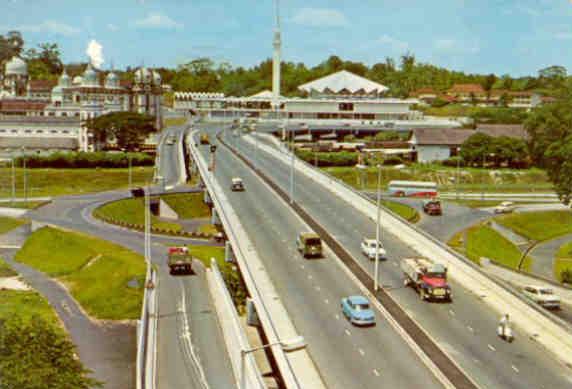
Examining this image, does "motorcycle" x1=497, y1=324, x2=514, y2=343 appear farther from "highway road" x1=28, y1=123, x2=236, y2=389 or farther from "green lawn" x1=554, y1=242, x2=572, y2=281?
"green lawn" x1=554, y1=242, x2=572, y2=281

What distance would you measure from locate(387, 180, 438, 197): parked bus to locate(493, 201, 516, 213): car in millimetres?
11799

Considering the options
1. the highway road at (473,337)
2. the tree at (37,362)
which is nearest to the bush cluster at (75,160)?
the highway road at (473,337)

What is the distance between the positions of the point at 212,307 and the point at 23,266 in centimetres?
3138

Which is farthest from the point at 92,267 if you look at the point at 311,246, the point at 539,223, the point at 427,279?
the point at 539,223

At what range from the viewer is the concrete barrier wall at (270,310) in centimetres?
3684

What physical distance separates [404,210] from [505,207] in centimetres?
1755

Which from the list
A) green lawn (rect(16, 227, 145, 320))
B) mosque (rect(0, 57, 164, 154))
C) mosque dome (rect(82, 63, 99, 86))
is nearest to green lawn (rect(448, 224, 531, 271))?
green lawn (rect(16, 227, 145, 320))

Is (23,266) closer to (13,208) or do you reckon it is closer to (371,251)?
(13,208)

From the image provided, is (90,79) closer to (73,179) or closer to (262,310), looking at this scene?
(73,179)

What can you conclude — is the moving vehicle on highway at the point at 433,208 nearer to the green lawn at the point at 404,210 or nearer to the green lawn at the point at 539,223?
the green lawn at the point at 404,210

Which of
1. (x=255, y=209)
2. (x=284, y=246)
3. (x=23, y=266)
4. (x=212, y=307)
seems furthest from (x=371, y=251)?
(x=23, y=266)

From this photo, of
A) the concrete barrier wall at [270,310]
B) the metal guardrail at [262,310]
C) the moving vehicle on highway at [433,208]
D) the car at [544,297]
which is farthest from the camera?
the moving vehicle on highway at [433,208]

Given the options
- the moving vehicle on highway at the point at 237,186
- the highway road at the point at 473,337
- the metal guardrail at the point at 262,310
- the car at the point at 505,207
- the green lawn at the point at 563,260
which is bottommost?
the green lawn at the point at 563,260

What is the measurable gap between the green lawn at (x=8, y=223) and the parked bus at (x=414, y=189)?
60.7 meters
